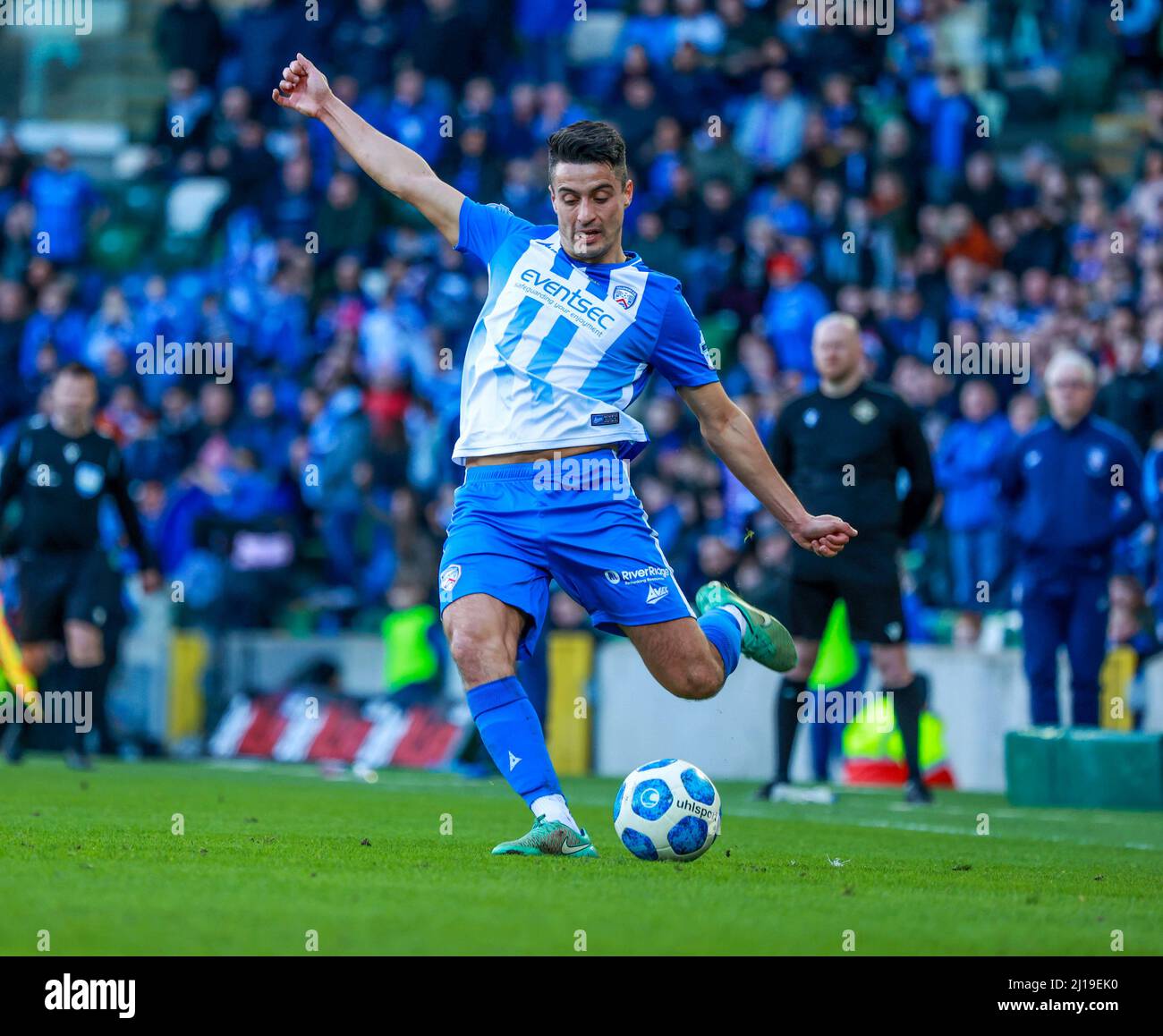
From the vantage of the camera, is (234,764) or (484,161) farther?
(484,161)

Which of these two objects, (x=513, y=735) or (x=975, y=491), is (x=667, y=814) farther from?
(x=975, y=491)

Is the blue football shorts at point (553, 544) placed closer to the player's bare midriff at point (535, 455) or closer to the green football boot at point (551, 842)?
the player's bare midriff at point (535, 455)

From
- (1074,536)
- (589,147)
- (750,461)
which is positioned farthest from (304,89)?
(1074,536)

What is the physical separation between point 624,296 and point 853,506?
4.57 metres

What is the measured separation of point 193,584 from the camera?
18.0 m

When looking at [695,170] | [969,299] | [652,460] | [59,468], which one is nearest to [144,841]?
[59,468]

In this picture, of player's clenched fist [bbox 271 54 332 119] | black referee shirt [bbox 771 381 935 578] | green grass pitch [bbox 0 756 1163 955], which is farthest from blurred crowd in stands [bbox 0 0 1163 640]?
player's clenched fist [bbox 271 54 332 119]

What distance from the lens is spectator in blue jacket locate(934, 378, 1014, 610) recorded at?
15914 millimetres

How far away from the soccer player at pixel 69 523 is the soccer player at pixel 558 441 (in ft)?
20.9

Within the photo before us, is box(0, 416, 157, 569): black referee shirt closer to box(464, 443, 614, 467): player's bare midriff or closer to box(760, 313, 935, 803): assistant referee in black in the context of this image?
box(760, 313, 935, 803): assistant referee in black

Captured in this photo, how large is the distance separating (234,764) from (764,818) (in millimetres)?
6282

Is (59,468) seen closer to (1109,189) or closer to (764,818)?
(764,818)

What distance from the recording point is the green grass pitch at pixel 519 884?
541 cm

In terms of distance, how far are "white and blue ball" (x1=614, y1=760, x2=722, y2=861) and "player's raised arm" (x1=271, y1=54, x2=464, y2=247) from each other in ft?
6.70
